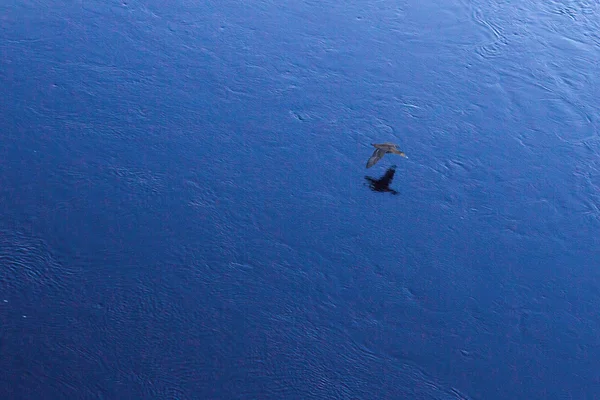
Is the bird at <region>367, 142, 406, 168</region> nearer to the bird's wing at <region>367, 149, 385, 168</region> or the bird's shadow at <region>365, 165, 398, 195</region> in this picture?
the bird's wing at <region>367, 149, 385, 168</region>

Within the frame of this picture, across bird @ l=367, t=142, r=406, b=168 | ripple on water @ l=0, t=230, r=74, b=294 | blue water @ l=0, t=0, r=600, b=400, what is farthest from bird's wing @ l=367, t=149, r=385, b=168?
ripple on water @ l=0, t=230, r=74, b=294

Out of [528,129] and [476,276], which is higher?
[528,129]

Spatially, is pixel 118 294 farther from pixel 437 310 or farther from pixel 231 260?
pixel 437 310

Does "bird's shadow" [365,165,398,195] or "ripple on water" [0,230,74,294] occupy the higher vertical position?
"bird's shadow" [365,165,398,195]

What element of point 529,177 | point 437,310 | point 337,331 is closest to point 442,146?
point 529,177

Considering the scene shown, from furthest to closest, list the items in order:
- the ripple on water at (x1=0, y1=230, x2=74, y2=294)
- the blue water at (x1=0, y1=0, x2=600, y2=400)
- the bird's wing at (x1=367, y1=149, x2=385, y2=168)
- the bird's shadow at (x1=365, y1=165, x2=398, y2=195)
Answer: the bird's wing at (x1=367, y1=149, x2=385, y2=168), the bird's shadow at (x1=365, y1=165, x2=398, y2=195), the ripple on water at (x1=0, y1=230, x2=74, y2=294), the blue water at (x1=0, y1=0, x2=600, y2=400)
